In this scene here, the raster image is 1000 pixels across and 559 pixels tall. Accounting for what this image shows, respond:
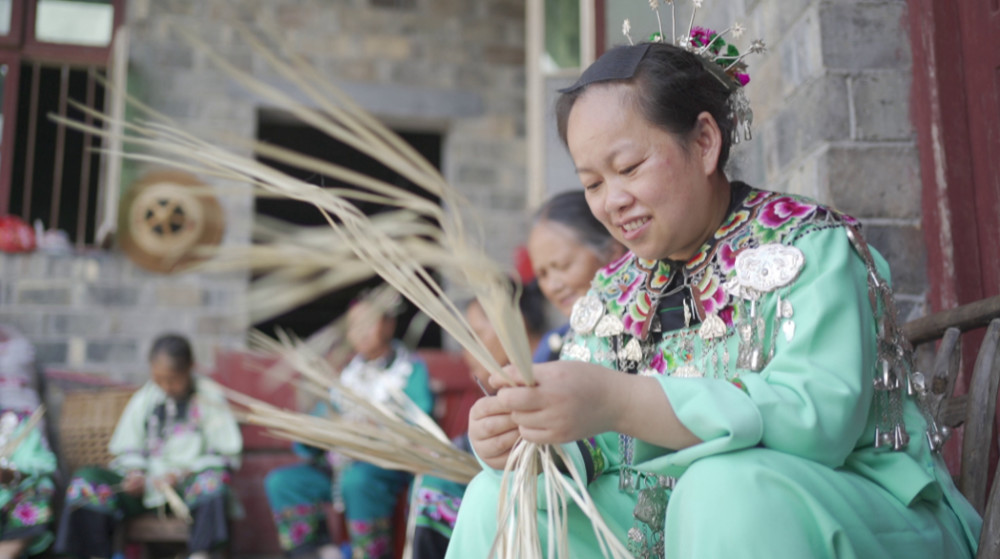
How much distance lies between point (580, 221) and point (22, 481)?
2650 mm

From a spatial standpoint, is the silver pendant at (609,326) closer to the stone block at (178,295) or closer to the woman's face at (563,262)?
the woman's face at (563,262)

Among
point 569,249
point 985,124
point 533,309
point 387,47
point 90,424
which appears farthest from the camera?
point 387,47

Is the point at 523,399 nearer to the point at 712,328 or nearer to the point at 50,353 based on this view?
the point at 712,328

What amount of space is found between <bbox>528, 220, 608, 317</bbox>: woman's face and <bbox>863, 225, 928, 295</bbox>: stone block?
2.08ft

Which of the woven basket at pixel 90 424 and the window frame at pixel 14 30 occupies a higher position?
the window frame at pixel 14 30

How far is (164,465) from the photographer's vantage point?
3.68m

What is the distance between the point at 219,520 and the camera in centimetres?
347

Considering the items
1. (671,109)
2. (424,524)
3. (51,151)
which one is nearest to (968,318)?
(671,109)

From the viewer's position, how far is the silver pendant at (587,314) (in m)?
1.30

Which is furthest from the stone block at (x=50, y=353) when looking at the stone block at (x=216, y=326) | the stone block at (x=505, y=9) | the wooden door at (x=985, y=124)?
the wooden door at (x=985, y=124)

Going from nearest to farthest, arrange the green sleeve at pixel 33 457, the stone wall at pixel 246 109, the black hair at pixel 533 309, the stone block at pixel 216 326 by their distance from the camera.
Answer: the black hair at pixel 533 309
the green sleeve at pixel 33 457
the stone wall at pixel 246 109
the stone block at pixel 216 326

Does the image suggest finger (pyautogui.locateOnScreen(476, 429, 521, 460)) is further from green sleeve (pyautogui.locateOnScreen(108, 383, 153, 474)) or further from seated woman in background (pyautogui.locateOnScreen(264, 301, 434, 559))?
green sleeve (pyautogui.locateOnScreen(108, 383, 153, 474))

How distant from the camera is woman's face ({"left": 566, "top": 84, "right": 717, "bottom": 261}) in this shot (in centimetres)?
111

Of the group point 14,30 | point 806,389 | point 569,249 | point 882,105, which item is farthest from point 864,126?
point 14,30
